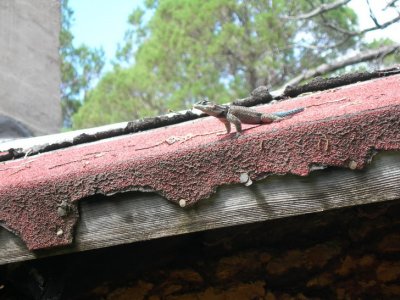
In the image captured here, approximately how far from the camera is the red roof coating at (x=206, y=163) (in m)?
1.36

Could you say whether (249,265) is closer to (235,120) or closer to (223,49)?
(235,120)

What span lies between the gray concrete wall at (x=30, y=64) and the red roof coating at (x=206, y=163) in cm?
363

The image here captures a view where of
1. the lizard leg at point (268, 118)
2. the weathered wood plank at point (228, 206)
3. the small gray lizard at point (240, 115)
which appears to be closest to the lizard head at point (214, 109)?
the small gray lizard at point (240, 115)

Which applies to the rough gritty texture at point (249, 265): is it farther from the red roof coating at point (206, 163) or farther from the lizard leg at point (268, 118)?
the lizard leg at point (268, 118)

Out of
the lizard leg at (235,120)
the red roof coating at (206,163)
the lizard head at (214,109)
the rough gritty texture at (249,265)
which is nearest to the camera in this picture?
the red roof coating at (206,163)

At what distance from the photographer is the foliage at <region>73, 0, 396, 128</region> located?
12.9m

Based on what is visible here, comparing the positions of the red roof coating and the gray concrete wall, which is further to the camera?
the gray concrete wall

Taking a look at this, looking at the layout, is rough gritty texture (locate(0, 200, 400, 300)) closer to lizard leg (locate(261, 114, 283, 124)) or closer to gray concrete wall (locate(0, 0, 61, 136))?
lizard leg (locate(261, 114, 283, 124))

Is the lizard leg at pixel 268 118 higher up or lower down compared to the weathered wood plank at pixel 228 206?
higher up

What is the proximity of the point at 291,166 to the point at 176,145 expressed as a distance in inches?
17.0

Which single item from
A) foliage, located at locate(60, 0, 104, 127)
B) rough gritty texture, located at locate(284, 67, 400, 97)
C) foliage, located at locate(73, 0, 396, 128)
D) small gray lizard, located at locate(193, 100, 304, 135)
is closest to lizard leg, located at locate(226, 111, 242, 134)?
small gray lizard, located at locate(193, 100, 304, 135)

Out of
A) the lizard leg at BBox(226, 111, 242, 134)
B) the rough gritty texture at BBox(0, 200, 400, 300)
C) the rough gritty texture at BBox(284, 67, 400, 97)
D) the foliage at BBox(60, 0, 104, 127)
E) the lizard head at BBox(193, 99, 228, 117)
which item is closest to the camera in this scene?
the lizard leg at BBox(226, 111, 242, 134)

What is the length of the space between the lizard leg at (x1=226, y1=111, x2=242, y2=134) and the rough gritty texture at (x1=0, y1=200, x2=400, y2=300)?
540mm

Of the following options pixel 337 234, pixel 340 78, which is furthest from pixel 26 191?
pixel 340 78
